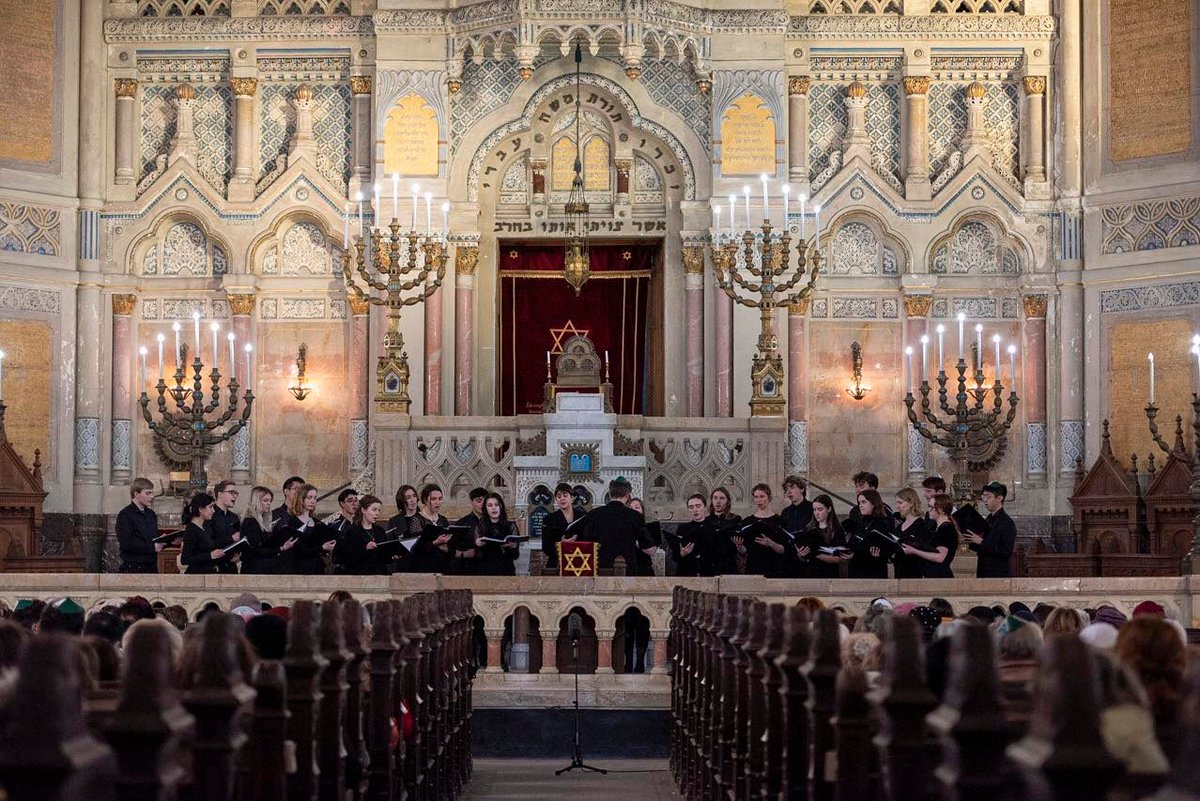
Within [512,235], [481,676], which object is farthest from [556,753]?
[512,235]

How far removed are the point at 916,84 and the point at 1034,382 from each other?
12.8 feet

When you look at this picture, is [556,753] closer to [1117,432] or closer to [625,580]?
[625,580]

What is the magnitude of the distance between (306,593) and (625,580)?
235cm

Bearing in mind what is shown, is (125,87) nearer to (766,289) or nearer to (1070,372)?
(766,289)

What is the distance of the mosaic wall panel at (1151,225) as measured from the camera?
20.4 meters

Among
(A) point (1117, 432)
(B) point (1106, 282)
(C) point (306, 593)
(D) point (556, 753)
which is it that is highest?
(B) point (1106, 282)

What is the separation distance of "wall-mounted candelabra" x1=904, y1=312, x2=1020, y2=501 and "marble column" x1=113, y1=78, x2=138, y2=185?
9771mm

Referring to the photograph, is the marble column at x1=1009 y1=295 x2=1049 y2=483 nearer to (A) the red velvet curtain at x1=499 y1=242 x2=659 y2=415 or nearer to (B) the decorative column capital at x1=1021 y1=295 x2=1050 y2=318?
(B) the decorative column capital at x1=1021 y1=295 x2=1050 y2=318

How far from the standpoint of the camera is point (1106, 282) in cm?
2114

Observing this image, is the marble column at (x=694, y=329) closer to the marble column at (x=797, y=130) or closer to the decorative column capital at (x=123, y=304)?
the marble column at (x=797, y=130)

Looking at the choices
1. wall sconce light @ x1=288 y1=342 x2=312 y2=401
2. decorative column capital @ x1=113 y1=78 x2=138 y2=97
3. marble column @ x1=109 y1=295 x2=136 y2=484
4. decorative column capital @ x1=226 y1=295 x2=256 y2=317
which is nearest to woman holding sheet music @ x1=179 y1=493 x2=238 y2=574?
wall sconce light @ x1=288 y1=342 x2=312 y2=401

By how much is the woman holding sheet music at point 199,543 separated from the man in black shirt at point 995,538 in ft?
19.2

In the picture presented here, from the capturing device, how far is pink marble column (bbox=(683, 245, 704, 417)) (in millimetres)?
21656

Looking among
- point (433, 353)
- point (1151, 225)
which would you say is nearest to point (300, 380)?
point (433, 353)
